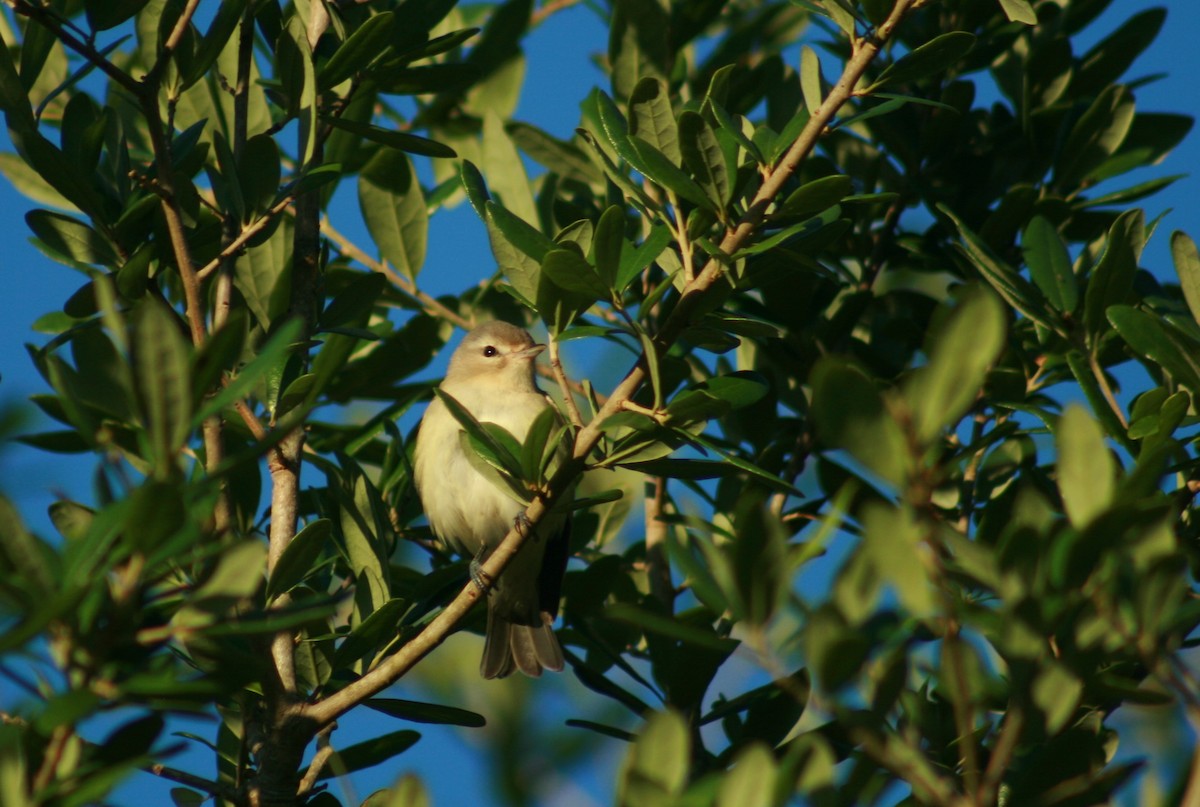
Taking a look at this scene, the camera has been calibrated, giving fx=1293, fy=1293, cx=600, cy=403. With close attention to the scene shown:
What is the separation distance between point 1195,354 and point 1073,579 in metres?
1.55

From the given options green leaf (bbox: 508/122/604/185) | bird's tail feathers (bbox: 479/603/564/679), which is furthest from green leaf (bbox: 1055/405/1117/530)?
bird's tail feathers (bbox: 479/603/564/679)

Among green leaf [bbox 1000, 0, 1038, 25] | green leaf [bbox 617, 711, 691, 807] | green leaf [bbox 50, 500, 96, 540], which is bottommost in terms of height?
green leaf [bbox 617, 711, 691, 807]

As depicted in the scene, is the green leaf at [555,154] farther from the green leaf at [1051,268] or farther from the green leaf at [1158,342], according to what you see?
the green leaf at [1158,342]

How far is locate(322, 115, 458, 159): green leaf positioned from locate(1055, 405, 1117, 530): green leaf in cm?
212

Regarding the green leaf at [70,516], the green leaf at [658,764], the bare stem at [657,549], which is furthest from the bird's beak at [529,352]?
the green leaf at [658,764]

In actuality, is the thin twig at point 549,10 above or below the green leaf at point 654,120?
above

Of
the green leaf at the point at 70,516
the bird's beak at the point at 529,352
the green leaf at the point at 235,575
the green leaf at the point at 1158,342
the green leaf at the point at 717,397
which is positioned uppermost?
the bird's beak at the point at 529,352

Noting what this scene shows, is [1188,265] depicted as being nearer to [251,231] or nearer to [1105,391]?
[1105,391]

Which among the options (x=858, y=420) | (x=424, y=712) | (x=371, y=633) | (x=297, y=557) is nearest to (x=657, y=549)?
(x=424, y=712)

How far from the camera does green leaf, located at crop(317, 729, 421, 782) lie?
11.3 feet

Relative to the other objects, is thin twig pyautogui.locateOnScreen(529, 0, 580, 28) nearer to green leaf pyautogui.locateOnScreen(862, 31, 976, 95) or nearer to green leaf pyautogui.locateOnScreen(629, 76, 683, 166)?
green leaf pyautogui.locateOnScreen(629, 76, 683, 166)

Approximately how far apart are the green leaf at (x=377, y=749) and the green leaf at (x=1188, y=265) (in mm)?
2253

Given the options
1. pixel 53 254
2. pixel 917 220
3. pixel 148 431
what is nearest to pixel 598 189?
pixel 917 220

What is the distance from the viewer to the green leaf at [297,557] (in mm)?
2785
